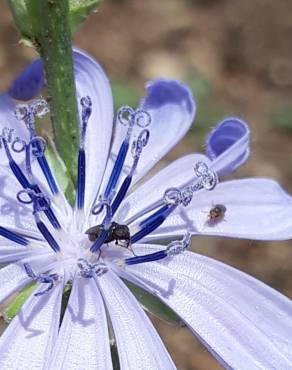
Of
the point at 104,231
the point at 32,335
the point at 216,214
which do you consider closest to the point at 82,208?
the point at 104,231

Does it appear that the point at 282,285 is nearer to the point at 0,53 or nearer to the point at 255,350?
the point at 0,53

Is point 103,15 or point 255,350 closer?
point 255,350

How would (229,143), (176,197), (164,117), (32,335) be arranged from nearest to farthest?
(32,335) → (176,197) → (229,143) → (164,117)

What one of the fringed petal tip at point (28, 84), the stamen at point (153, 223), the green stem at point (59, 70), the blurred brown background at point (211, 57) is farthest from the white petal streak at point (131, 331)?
the blurred brown background at point (211, 57)

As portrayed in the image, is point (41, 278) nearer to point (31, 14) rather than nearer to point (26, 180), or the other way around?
point (26, 180)

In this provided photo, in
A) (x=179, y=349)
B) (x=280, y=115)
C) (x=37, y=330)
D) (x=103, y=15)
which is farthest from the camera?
(x=103, y=15)

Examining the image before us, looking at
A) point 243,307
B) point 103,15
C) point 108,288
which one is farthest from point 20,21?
Result: point 103,15
